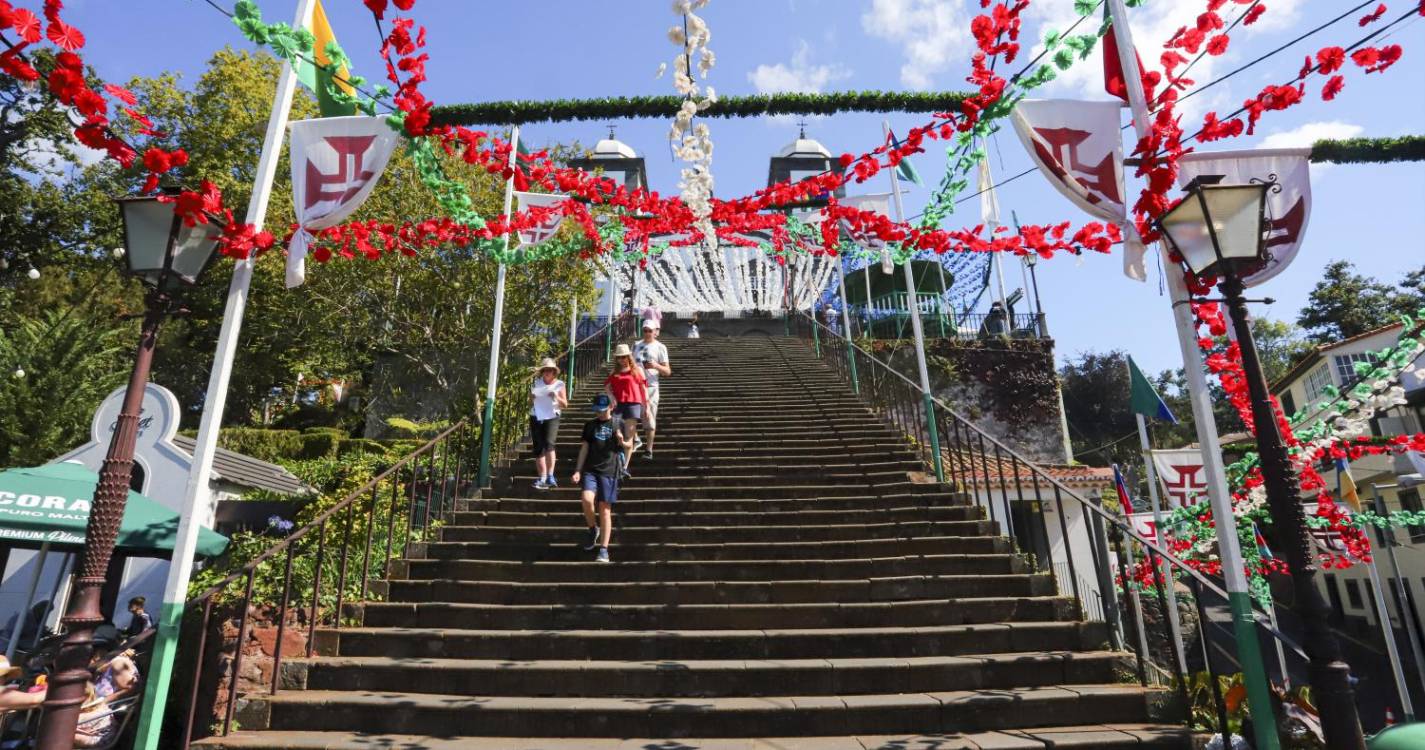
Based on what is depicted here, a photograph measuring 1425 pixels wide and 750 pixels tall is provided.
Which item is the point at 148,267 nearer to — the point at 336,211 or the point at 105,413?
the point at 336,211

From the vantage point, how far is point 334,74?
17.5 ft

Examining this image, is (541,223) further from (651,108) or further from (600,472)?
(600,472)

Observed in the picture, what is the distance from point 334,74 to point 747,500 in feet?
17.9

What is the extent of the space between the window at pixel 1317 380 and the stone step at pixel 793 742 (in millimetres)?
27478

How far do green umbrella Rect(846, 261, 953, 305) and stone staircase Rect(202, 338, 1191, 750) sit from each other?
16.6m

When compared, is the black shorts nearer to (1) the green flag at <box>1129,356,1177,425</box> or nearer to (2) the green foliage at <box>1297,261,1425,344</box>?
(1) the green flag at <box>1129,356,1177,425</box>

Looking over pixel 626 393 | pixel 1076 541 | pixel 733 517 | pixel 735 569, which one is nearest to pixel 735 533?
pixel 733 517

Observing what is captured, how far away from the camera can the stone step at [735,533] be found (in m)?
6.66

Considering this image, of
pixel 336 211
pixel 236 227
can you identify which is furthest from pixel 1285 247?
pixel 236 227

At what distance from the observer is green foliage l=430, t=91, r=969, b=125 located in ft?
23.9

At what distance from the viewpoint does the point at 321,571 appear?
595 centimetres

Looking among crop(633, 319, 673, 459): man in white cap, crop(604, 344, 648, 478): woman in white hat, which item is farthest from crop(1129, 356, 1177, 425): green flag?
crop(604, 344, 648, 478): woman in white hat

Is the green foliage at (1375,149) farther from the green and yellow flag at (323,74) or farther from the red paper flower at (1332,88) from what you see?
the green and yellow flag at (323,74)

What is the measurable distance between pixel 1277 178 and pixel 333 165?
684cm
